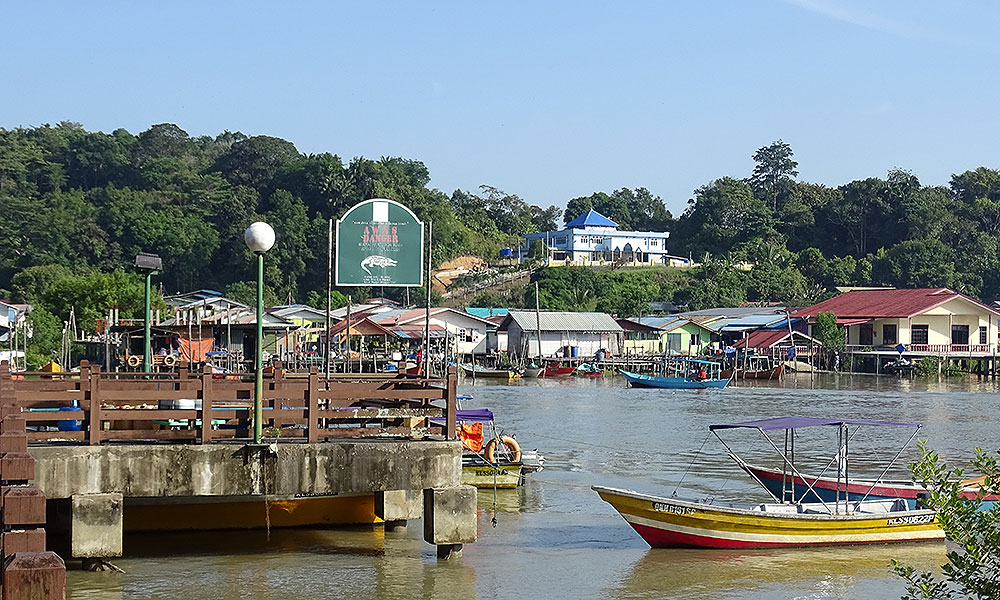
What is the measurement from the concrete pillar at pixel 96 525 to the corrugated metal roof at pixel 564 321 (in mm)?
69776

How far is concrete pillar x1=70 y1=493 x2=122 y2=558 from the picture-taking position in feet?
45.5

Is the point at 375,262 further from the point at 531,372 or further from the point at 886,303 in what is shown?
the point at 886,303

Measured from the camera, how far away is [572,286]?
106 m

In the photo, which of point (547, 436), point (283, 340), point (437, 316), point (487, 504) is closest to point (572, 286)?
point (437, 316)

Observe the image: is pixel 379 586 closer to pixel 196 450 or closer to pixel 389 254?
pixel 196 450

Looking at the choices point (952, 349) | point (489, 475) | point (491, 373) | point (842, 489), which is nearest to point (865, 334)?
point (952, 349)

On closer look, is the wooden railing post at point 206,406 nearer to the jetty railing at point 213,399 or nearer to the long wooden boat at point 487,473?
the jetty railing at point 213,399

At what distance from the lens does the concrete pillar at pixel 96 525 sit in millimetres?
13867

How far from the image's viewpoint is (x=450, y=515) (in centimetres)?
1523

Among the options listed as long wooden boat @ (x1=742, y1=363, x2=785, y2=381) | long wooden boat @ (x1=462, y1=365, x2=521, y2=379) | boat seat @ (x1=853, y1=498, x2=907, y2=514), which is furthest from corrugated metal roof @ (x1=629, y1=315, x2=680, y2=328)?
boat seat @ (x1=853, y1=498, x2=907, y2=514)

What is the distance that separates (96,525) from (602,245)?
112 meters

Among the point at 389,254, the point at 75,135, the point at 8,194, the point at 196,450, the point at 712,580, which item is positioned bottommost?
the point at 712,580

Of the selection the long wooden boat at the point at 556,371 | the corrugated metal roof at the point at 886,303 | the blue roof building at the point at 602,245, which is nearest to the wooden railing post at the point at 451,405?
the long wooden boat at the point at 556,371

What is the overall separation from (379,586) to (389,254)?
171 inches
